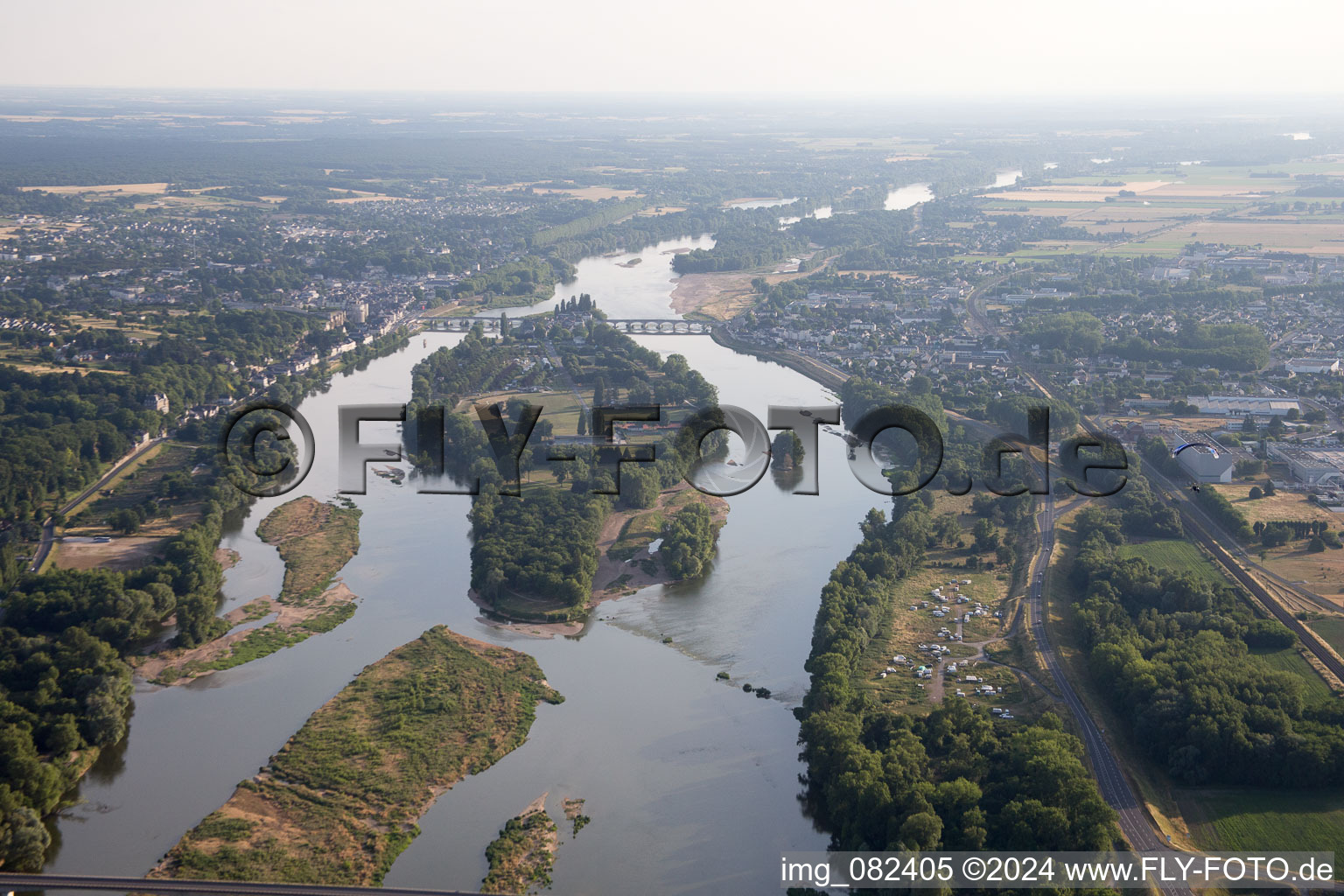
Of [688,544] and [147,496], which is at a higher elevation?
[147,496]

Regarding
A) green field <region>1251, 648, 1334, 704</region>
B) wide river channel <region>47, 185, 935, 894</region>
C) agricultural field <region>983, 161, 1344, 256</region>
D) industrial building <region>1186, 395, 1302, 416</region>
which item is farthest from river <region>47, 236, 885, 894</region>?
agricultural field <region>983, 161, 1344, 256</region>

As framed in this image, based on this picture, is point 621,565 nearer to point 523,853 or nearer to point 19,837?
point 523,853

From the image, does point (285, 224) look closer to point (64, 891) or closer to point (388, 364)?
point (388, 364)

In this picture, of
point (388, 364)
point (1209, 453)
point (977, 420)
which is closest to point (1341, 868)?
point (1209, 453)

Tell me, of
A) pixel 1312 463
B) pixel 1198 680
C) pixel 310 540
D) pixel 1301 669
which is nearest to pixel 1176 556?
pixel 1301 669

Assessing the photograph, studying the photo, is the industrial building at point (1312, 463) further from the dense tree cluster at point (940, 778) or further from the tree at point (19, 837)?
the tree at point (19, 837)
